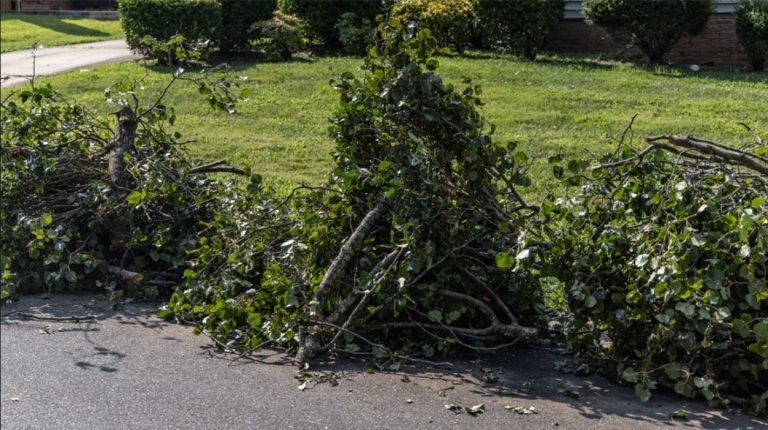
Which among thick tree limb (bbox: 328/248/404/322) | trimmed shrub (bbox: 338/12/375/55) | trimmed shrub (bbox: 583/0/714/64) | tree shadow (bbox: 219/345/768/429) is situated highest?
trimmed shrub (bbox: 583/0/714/64)

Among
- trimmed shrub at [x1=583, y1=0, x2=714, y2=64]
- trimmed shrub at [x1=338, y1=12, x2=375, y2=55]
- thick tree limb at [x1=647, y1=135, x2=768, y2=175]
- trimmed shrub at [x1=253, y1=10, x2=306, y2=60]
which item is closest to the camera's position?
thick tree limb at [x1=647, y1=135, x2=768, y2=175]

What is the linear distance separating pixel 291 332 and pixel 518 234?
1.38 metres

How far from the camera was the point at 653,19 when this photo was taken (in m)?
13.8

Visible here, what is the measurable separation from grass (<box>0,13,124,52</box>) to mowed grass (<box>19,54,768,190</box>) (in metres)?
7.04

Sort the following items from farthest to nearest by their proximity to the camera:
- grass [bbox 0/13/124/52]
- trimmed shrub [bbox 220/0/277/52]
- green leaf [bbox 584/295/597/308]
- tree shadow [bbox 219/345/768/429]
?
grass [bbox 0/13/124/52] → trimmed shrub [bbox 220/0/277/52] → green leaf [bbox 584/295/597/308] → tree shadow [bbox 219/345/768/429]

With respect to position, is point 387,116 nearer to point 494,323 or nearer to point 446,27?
point 494,323

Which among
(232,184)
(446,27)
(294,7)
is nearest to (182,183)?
(232,184)

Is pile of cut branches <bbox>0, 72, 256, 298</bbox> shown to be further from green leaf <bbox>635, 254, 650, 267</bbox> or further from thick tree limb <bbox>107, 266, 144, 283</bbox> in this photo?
green leaf <bbox>635, 254, 650, 267</bbox>

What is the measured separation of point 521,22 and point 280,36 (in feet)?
12.5

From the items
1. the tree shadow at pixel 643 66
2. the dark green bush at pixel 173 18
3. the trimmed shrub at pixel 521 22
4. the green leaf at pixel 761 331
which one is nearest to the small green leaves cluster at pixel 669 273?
the green leaf at pixel 761 331

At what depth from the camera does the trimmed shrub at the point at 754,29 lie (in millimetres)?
13180

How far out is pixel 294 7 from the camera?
16.4 meters

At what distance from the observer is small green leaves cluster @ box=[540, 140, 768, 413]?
185 inches

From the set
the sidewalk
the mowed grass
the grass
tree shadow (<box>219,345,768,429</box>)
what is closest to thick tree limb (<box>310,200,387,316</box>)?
tree shadow (<box>219,345,768,429</box>)
